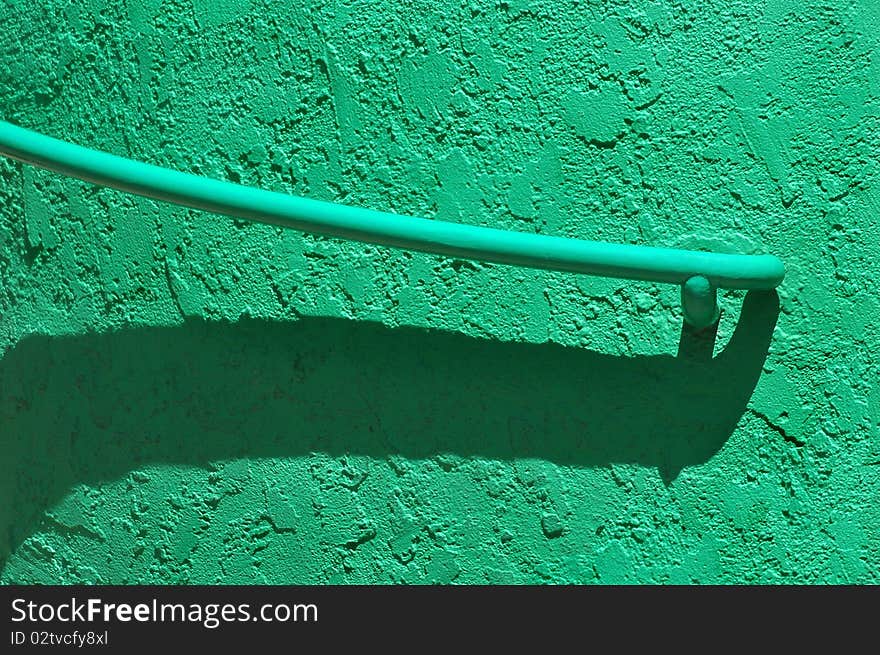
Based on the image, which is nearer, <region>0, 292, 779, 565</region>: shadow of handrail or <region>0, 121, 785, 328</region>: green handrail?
<region>0, 121, 785, 328</region>: green handrail

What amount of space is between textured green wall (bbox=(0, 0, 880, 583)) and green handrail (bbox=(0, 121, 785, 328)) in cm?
10

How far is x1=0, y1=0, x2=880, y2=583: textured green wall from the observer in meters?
1.23

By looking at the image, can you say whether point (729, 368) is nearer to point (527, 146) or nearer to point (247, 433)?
point (527, 146)

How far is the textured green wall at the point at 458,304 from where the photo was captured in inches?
48.5

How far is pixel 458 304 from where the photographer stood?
136cm

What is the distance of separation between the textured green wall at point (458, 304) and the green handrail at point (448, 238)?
0.31ft

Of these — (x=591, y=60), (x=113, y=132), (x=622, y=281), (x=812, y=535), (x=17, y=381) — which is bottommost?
(x=812, y=535)

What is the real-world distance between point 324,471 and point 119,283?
45cm

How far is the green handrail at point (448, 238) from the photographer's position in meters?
1.17

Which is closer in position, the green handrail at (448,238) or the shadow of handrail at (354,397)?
the green handrail at (448,238)

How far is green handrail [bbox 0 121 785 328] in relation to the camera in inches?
45.9

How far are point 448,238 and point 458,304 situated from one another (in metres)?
0.17

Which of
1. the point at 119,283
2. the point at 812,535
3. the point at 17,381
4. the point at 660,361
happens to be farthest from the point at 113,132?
the point at 812,535

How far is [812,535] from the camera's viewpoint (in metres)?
1.24
